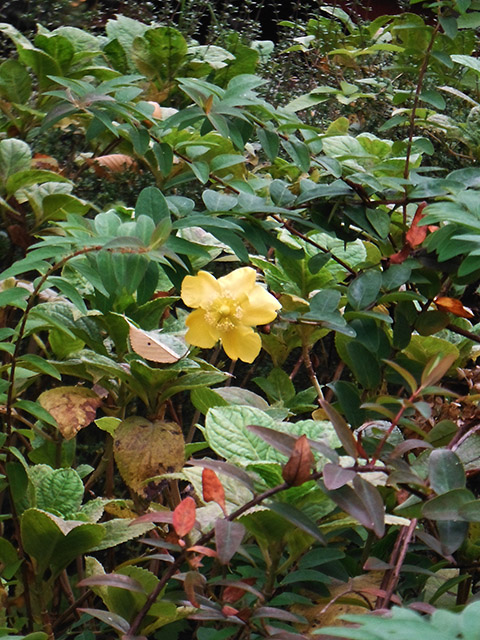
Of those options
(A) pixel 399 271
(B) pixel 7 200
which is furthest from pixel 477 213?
(B) pixel 7 200

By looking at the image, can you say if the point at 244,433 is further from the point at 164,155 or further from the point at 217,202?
the point at 164,155

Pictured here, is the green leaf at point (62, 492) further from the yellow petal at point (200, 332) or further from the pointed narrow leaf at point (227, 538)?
the pointed narrow leaf at point (227, 538)

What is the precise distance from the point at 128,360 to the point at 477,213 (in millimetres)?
559

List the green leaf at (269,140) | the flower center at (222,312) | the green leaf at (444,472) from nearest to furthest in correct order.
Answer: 1. the green leaf at (444,472)
2. the flower center at (222,312)
3. the green leaf at (269,140)

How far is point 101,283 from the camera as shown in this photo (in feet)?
3.51

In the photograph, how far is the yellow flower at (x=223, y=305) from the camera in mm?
1131

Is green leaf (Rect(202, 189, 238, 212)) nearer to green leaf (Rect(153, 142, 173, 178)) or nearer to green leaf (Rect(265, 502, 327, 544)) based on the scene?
green leaf (Rect(153, 142, 173, 178))

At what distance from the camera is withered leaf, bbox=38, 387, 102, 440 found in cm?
124

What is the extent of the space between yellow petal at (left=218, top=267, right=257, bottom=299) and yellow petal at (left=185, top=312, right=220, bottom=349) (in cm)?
5

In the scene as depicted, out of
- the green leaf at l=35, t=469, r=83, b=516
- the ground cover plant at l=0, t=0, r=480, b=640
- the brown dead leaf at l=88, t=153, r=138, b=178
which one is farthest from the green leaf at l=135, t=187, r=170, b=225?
the brown dead leaf at l=88, t=153, r=138, b=178

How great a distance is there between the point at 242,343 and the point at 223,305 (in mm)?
76

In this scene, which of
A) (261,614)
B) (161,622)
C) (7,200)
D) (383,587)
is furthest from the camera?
(7,200)

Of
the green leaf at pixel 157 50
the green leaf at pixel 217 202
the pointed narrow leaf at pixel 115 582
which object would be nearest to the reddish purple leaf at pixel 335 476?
the pointed narrow leaf at pixel 115 582

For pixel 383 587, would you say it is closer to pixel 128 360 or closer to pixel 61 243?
pixel 128 360
